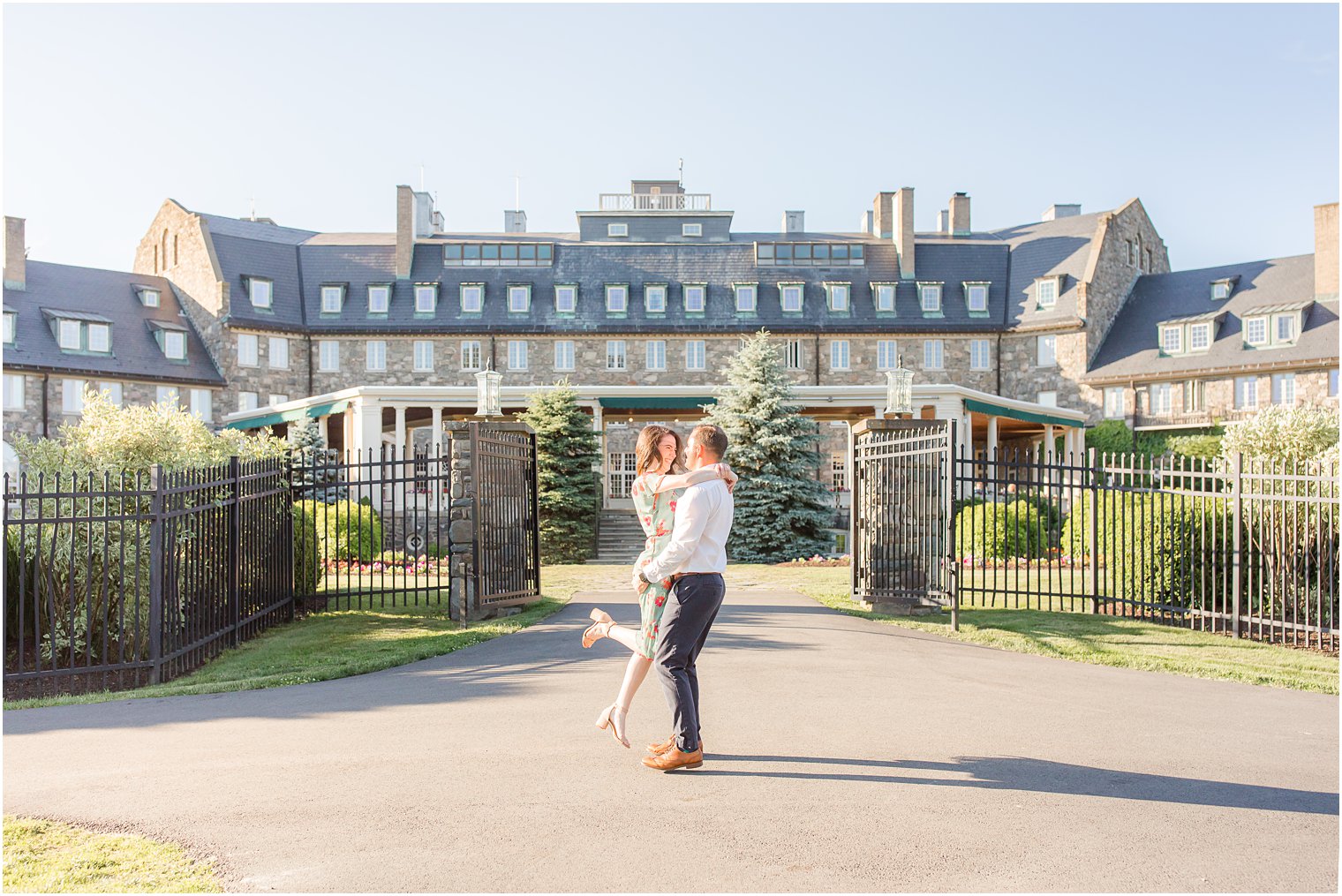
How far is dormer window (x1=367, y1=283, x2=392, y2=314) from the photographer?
1697 inches

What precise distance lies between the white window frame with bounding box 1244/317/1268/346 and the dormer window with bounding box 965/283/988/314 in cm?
963

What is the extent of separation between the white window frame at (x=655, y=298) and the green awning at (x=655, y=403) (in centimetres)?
1226

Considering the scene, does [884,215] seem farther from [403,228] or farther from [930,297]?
[403,228]

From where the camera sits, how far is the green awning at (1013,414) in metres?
30.3

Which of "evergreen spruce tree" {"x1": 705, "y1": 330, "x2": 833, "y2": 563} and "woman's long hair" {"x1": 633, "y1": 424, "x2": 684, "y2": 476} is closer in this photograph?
"woman's long hair" {"x1": 633, "y1": 424, "x2": 684, "y2": 476}

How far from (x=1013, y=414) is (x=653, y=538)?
91.6ft

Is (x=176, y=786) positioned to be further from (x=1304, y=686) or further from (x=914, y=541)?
(x=914, y=541)

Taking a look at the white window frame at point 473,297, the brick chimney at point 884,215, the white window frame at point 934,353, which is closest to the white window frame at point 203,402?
the white window frame at point 473,297

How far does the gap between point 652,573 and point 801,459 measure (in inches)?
783

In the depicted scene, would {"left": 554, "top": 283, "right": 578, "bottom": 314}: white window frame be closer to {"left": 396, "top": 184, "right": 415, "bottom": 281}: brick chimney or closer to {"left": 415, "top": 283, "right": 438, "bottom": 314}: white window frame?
{"left": 415, "top": 283, "right": 438, "bottom": 314}: white window frame

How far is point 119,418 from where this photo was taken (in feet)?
36.8

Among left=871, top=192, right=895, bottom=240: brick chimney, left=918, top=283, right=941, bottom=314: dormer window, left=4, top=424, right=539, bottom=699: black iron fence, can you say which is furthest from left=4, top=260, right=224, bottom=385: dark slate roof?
left=4, top=424, right=539, bottom=699: black iron fence

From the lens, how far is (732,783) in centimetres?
509

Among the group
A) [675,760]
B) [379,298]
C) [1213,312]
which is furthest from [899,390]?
[379,298]
